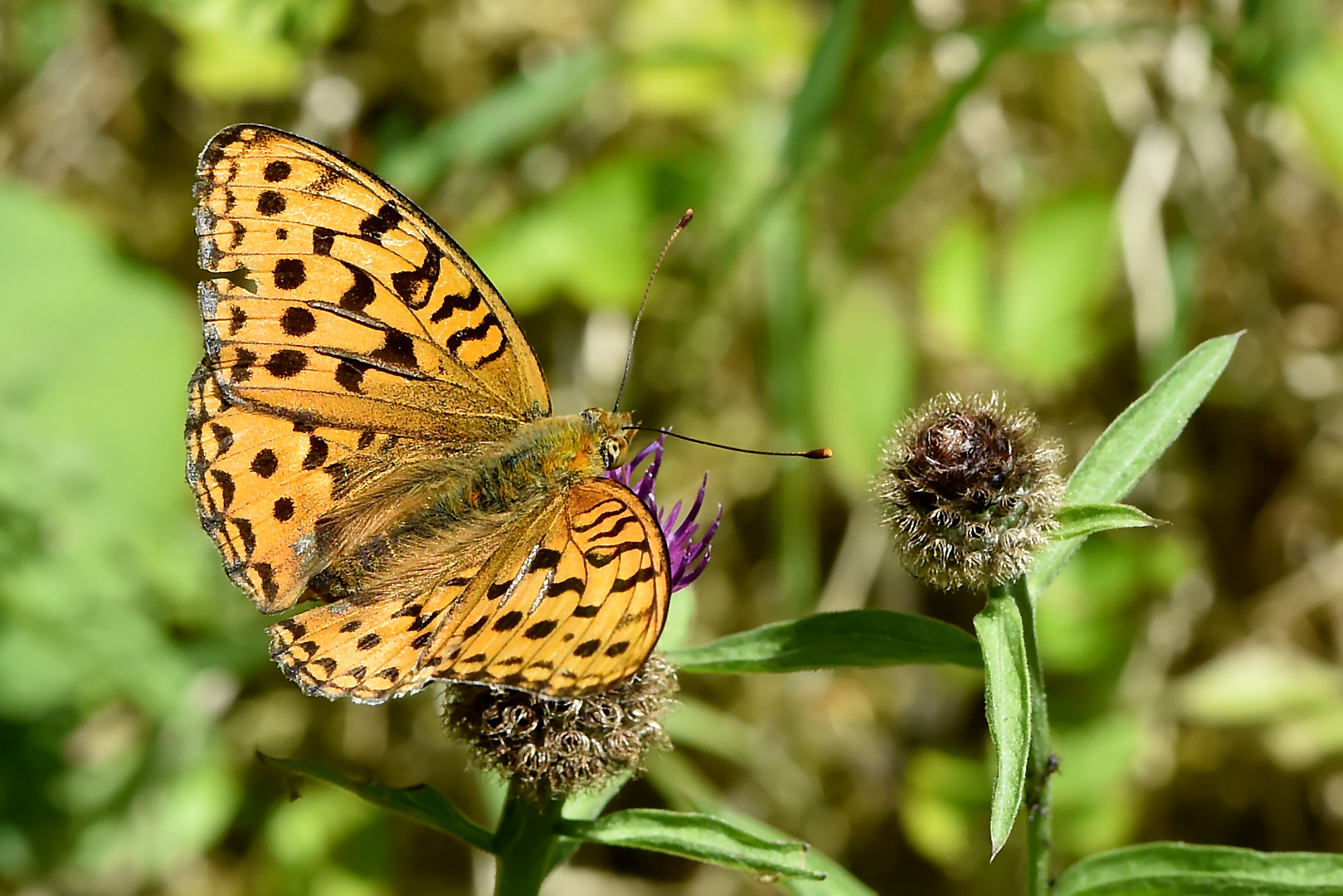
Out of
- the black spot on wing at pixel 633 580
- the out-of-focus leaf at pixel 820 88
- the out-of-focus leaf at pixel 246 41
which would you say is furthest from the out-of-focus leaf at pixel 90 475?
the out-of-focus leaf at pixel 820 88

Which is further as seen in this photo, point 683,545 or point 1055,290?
point 1055,290

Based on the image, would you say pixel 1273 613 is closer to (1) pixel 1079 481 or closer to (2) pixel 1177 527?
(2) pixel 1177 527

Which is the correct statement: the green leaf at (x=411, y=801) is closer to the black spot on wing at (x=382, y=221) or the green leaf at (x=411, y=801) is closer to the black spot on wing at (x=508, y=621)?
the black spot on wing at (x=508, y=621)

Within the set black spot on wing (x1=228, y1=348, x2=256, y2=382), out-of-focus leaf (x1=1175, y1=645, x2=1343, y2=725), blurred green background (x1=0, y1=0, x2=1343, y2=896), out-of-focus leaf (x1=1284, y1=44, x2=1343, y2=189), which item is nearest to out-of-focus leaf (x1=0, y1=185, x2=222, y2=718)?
blurred green background (x1=0, y1=0, x2=1343, y2=896)

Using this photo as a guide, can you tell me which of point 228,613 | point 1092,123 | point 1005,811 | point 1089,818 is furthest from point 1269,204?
point 228,613

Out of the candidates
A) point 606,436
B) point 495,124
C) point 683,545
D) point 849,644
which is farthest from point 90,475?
point 849,644

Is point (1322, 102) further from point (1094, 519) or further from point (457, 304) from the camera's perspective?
point (457, 304)
